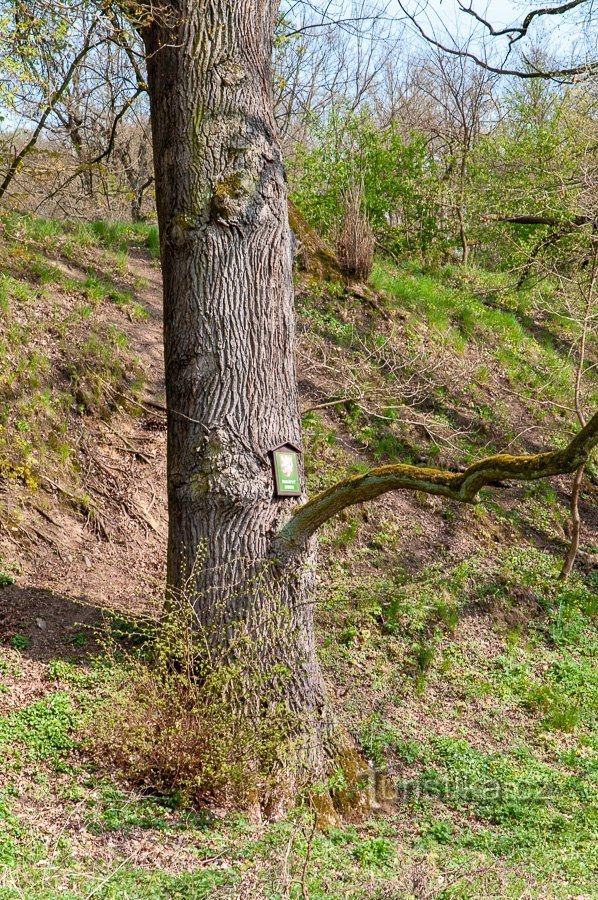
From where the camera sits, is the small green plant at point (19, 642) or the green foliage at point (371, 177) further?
the green foliage at point (371, 177)

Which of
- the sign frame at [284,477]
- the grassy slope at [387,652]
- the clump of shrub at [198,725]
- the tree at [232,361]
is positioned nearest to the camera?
the grassy slope at [387,652]

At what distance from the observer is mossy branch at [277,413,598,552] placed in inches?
150

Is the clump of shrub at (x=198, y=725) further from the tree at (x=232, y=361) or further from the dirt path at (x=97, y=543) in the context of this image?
the dirt path at (x=97, y=543)

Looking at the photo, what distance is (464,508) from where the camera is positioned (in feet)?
27.2

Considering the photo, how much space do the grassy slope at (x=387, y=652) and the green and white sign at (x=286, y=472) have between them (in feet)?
5.33

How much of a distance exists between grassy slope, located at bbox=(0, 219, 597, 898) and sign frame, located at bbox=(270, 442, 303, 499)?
1.61 meters

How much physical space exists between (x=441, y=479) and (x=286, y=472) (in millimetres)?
1001

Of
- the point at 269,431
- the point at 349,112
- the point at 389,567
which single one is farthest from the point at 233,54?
the point at 349,112

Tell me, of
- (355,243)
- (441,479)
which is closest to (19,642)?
(441,479)

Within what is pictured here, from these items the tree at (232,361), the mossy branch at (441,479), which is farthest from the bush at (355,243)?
the mossy branch at (441,479)

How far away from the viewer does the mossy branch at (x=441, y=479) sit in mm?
3816

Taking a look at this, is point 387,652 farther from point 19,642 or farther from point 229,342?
point 229,342

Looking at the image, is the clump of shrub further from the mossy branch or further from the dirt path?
the mossy branch

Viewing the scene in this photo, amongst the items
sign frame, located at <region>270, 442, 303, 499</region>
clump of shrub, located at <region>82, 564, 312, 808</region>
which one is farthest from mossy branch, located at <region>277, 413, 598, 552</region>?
clump of shrub, located at <region>82, 564, 312, 808</region>
